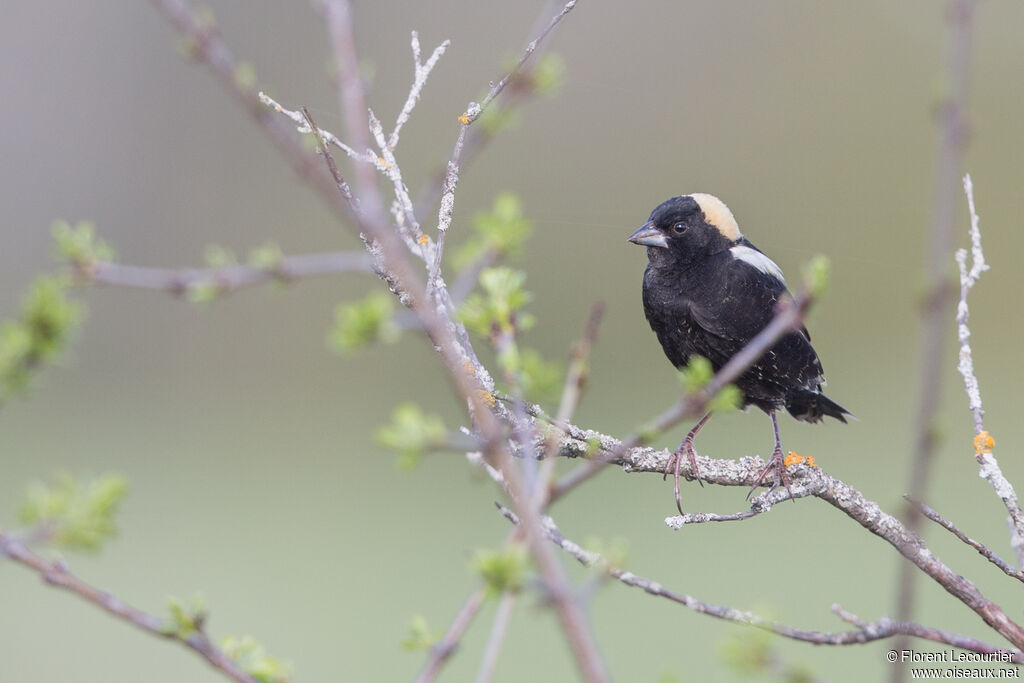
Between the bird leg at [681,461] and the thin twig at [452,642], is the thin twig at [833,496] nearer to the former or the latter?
the bird leg at [681,461]

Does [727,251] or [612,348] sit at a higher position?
[612,348]

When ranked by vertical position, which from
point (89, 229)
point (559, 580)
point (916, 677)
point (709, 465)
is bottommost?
point (559, 580)

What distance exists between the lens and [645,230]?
3232mm

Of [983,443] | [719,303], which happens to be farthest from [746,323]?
[983,443]

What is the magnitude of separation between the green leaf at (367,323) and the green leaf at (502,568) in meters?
0.19

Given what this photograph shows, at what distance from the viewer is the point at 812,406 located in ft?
10.5

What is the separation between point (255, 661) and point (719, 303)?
7.25ft

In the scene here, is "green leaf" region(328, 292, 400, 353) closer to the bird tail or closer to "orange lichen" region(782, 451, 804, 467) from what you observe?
"orange lichen" region(782, 451, 804, 467)

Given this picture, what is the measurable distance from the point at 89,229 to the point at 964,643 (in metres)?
1.09

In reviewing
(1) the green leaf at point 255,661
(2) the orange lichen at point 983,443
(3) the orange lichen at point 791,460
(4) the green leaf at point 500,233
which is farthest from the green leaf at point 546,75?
(3) the orange lichen at point 791,460

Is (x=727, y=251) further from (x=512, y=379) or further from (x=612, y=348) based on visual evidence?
(x=612, y=348)

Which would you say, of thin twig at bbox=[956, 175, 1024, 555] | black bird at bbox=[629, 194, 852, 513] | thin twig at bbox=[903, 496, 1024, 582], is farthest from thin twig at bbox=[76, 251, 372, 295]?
black bird at bbox=[629, 194, 852, 513]

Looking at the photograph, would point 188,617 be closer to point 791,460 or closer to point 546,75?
point 546,75

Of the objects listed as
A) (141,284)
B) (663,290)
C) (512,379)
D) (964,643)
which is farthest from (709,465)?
(141,284)
